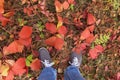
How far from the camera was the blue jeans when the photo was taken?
10.1ft

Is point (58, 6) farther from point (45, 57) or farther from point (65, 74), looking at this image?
point (65, 74)

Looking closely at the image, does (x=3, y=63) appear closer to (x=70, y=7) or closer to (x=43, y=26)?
(x=43, y=26)

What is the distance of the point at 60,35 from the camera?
128 inches

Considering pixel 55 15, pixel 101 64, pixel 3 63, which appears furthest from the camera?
pixel 101 64

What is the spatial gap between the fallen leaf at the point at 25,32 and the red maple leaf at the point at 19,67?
29 centimetres

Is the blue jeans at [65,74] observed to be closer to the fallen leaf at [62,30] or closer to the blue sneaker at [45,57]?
the blue sneaker at [45,57]

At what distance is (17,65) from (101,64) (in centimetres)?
116

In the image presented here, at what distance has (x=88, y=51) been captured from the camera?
3.49 m

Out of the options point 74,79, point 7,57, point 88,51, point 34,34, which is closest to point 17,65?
point 7,57

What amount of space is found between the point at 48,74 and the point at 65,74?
30cm

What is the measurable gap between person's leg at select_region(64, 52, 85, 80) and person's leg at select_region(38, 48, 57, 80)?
174 millimetres

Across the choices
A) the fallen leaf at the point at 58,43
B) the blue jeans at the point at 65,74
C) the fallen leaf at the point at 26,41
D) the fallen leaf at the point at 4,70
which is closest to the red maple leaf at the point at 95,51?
the blue jeans at the point at 65,74

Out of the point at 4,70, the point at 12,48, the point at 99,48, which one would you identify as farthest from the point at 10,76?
the point at 99,48

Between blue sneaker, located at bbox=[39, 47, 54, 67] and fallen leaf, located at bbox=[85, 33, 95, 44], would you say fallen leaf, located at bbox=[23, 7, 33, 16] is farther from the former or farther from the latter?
fallen leaf, located at bbox=[85, 33, 95, 44]
